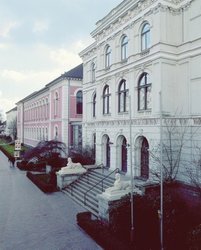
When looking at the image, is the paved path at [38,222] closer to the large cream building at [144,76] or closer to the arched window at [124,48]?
the large cream building at [144,76]

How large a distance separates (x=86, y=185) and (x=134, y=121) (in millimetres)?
6136

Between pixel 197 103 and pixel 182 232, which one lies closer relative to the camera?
pixel 182 232

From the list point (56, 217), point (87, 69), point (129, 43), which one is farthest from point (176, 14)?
point (56, 217)

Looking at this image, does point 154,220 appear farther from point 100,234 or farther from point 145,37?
point 145,37

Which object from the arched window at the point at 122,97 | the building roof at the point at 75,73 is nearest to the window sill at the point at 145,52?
the arched window at the point at 122,97

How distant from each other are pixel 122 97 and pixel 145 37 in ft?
16.6

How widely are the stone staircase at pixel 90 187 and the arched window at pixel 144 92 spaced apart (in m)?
5.43

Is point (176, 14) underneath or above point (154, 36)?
above

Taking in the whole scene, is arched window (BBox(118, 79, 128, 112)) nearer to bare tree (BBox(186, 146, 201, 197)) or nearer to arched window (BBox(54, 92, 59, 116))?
bare tree (BBox(186, 146, 201, 197))

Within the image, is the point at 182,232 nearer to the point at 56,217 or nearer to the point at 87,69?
the point at 56,217

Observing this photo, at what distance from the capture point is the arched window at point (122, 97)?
21.1 m

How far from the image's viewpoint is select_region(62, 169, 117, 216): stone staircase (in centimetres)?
1720

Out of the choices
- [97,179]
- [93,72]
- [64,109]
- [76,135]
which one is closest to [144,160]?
[97,179]

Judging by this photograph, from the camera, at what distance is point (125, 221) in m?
12.3
